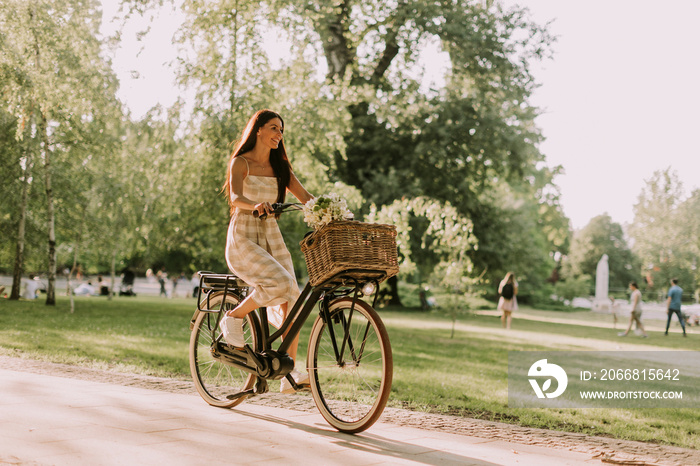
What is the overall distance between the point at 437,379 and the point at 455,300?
909 cm

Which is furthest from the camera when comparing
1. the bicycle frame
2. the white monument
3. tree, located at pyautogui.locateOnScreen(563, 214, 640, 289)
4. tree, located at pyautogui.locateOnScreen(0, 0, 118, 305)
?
tree, located at pyautogui.locateOnScreen(563, 214, 640, 289)

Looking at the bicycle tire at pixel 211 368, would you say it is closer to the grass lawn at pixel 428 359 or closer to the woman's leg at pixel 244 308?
the woman's leg at pixel 244 308

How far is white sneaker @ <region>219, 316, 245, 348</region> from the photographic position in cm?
528

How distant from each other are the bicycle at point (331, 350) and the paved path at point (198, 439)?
0.62 feet

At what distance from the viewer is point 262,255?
5.18 meters

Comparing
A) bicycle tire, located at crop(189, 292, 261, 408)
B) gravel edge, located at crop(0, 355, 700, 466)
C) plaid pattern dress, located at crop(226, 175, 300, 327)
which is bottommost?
gravel edge, located at crop(0, 355, 700, 466)

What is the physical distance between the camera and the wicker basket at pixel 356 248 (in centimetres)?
450

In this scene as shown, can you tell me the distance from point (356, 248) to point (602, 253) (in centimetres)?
8346

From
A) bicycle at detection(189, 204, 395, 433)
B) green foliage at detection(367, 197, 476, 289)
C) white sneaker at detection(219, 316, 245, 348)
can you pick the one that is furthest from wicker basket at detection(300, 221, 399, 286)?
green foliage at detection(367, 197, 476, 289)

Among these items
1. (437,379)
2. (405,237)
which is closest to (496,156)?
(405,237)

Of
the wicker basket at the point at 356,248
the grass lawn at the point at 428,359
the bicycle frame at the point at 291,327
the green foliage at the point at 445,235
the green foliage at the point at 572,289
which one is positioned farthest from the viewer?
the green foliage at the point at 572,289

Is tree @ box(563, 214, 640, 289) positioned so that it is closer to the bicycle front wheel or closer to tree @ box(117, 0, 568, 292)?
tree @ box(117, 0, 568, 292)

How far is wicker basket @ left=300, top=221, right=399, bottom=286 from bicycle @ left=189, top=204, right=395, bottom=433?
0.29 ft

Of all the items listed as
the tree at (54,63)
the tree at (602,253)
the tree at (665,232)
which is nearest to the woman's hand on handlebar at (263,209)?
the tree at (54,63)
